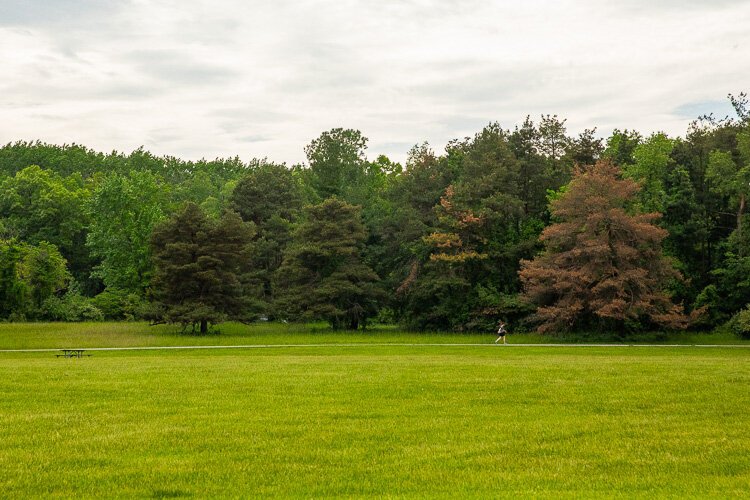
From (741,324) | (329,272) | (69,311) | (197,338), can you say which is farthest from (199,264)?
(741,324)

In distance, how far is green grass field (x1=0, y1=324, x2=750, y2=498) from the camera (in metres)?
9.84

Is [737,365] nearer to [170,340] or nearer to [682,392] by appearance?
[682,392]

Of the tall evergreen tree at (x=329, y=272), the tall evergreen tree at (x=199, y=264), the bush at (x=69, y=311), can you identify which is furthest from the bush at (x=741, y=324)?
the bush at (x=69, y=311)

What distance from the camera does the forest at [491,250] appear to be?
49.2 meters

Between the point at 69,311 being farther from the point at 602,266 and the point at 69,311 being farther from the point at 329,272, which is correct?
the point at 602,266

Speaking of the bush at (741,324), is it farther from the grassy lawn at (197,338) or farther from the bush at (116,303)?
the bush at (116,303)

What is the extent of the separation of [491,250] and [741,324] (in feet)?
63.7

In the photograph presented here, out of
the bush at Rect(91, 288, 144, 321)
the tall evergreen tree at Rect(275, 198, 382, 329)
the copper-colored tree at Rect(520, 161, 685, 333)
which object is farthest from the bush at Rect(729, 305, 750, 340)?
the bush at Rect(91, 288, 144, 321)

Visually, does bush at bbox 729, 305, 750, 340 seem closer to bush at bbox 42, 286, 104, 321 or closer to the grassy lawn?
the grassy lawn

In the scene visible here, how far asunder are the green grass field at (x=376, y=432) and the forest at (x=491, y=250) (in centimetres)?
2611

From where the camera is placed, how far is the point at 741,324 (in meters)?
46.8

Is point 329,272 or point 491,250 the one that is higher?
point 491,250

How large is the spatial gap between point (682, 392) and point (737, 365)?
930 centimetres

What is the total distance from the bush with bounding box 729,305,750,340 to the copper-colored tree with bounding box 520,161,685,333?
334 cm
